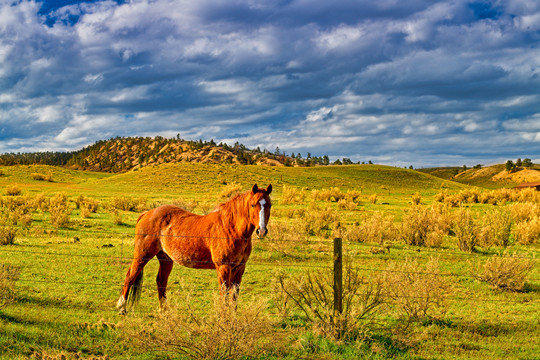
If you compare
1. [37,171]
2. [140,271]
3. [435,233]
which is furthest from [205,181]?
[140,271]

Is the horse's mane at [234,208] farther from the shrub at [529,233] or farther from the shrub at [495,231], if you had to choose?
the shrub at [529,233]

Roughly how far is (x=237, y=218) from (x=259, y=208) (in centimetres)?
72

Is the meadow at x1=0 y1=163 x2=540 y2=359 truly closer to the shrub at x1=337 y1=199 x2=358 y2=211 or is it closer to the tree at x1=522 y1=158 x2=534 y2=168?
the shrub at x1=337 y1=199 x2=358 y2=211

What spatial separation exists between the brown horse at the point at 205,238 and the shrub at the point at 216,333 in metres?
0.36

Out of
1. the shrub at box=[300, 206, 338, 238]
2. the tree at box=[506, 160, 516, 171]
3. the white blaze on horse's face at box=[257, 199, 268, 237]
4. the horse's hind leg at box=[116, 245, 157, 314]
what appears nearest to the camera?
the white blaze on horse's face at box=[257, 199, 268, 237]

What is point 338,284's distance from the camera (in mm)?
7477

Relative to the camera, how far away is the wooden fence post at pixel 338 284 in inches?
290

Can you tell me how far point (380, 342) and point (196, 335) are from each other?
342cm

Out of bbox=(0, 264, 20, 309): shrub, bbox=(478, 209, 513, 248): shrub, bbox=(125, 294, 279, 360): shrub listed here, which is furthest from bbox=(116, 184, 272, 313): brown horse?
bbox=(478, 209, 513, 248): shrub

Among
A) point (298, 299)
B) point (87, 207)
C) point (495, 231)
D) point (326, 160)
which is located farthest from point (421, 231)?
point (326, 160)

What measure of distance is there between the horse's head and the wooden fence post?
1272 mm

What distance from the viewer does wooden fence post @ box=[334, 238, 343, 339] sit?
290 inches

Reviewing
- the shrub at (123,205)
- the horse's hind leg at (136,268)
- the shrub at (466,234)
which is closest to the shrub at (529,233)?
the shrub at (466,234)

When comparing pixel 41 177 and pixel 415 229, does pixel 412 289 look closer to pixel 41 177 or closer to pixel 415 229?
pixel 415 229
